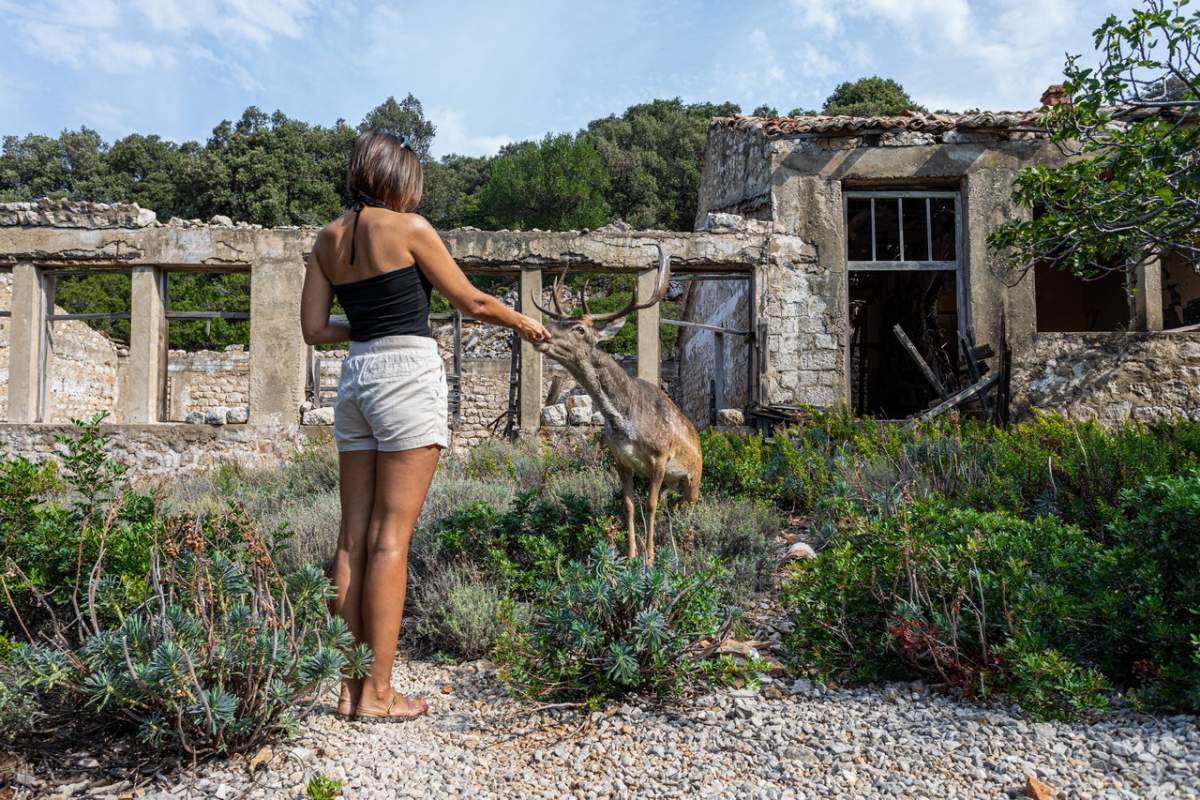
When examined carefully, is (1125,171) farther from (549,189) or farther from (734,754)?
(549,189)

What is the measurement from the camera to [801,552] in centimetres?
522

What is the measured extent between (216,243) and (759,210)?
7236 mm

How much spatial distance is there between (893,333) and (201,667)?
47.5 ft

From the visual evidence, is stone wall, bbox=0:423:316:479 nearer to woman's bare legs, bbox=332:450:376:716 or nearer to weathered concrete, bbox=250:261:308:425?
weathered concrete, bbox=250:261:308:425

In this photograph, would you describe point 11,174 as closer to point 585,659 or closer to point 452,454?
point 452,454

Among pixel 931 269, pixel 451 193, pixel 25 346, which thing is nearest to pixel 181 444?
pixel 25 346

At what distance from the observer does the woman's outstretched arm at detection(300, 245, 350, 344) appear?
3258mm

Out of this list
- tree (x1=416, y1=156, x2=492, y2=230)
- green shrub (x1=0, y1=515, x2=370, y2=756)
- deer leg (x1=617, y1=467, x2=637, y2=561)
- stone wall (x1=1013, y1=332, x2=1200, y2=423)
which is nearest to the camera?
green shrub (x1=0, y1=515, x2=370, y2=756)

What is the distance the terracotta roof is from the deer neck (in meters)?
7.61

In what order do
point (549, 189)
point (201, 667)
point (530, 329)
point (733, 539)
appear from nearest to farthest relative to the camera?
1. point (201, 667)
2. point (530, 329)
3. point (733, 539)
4. point (549, 189)

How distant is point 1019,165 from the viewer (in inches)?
444

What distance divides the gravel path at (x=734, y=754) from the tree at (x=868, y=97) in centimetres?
3164

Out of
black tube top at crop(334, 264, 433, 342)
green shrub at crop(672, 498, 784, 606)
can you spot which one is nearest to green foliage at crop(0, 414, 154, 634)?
black tube top at crop(334, 264, 433, 342)

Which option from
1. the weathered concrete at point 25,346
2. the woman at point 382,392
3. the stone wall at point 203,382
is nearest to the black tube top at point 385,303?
the woman at point 382,392
